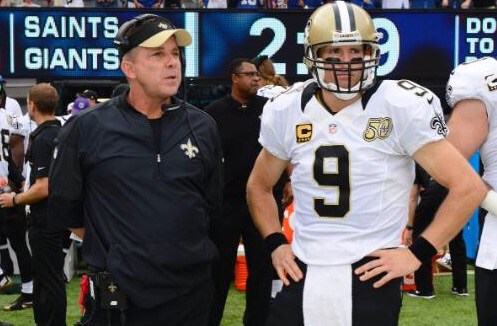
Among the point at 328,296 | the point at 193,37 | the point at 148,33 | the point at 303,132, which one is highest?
the point at 193,37

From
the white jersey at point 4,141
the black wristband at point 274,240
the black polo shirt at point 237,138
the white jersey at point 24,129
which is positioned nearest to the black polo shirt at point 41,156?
the white jersey at point 4,141

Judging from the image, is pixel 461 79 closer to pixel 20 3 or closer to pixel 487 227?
pixel 487 227

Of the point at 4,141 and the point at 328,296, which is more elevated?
the point at 4,141

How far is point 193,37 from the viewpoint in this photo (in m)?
9.71

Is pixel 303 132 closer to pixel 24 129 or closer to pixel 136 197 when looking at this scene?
pixel 136 197

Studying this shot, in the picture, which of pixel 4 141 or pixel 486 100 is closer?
pixel 486 100

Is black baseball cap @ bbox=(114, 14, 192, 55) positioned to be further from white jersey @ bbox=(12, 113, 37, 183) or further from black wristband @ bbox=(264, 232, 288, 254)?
white jersey @ bbox=(12, 113, 37, 183)

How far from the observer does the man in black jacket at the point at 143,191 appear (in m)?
3.38

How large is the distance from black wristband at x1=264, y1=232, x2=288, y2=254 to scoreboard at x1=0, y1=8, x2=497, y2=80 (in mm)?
6275

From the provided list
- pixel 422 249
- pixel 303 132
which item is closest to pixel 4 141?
pixel 303 132

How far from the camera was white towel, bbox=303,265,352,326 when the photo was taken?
10.4 feet

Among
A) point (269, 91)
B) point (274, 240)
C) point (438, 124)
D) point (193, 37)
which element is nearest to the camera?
point (438, 124)

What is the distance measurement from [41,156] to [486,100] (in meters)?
3.24

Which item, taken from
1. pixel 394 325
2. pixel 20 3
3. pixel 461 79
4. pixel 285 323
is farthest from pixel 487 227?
pixel 20 3
